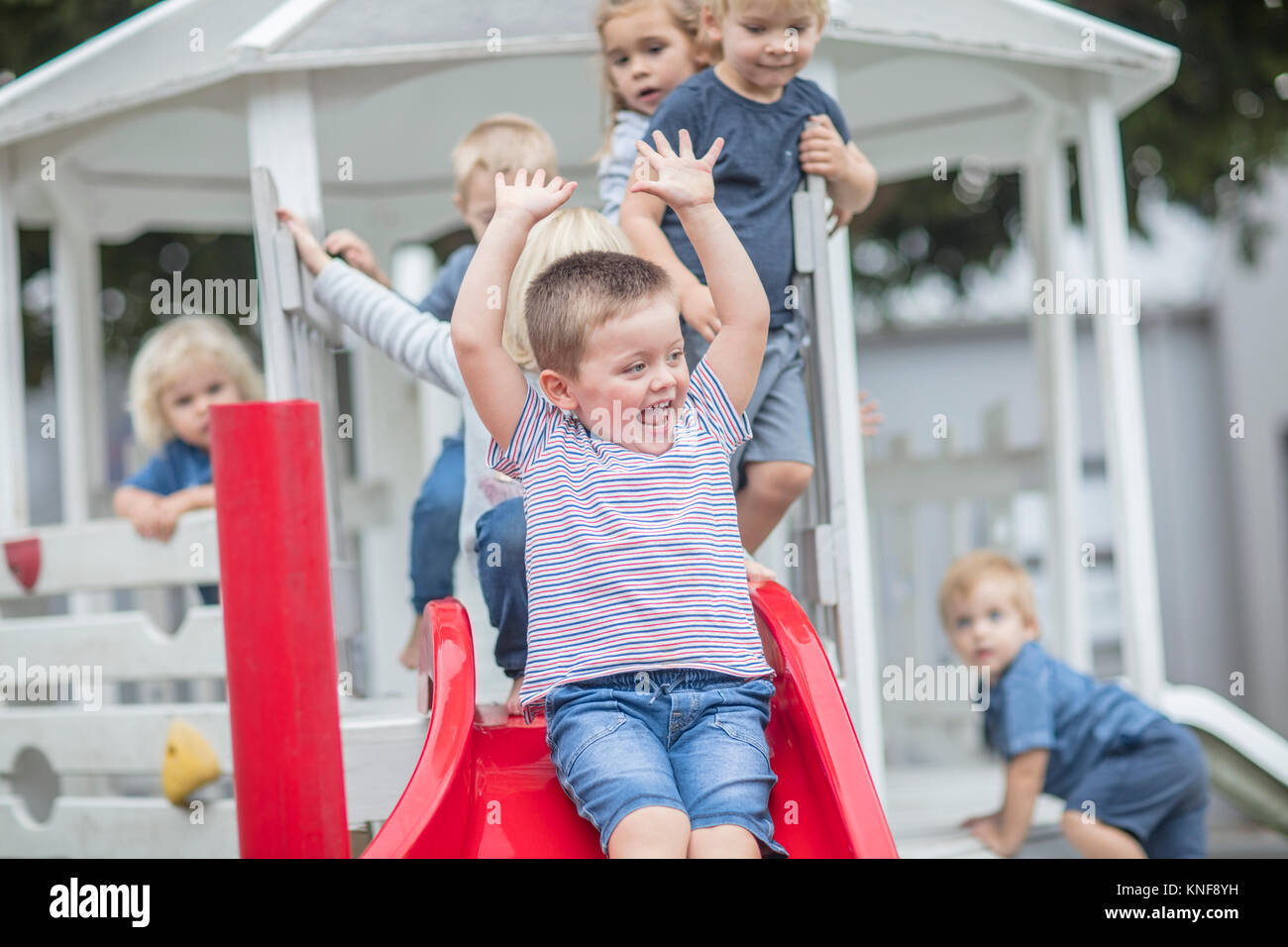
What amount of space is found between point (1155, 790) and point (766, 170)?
2.00m

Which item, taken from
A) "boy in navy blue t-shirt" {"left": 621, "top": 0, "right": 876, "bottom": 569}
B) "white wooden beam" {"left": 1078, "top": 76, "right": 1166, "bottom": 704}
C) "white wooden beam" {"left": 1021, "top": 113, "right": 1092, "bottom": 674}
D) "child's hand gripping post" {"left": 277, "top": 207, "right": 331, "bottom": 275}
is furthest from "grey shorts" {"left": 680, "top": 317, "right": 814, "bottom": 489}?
"white wooden beam" {"left": 1021, "top": 113, "right": 1092, "bottom": 674}

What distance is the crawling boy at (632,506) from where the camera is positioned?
2.09 m

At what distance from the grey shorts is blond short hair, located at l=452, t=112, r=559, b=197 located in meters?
0.72

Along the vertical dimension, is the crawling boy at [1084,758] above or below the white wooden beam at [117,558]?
below

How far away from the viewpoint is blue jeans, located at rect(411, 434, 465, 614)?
11.9 ft

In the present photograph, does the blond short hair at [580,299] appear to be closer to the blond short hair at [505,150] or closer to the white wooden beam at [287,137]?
the blond short hair at [505,150]

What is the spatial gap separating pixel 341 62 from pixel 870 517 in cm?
372

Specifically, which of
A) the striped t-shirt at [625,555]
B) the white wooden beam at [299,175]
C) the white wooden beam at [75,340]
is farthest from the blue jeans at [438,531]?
the white wooden beam at [75,340]

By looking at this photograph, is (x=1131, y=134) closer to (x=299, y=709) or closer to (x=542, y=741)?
(x=542, y=741)

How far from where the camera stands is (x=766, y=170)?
2.88 meters

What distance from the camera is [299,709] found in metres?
1.69

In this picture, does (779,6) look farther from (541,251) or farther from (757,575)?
(757,575)

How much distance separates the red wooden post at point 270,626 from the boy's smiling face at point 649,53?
5.76 ft

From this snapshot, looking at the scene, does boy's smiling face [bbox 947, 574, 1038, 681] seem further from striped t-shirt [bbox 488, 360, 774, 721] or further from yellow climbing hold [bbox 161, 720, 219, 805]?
yellow climbing hold [bbox 161, 720, 219, 805]
